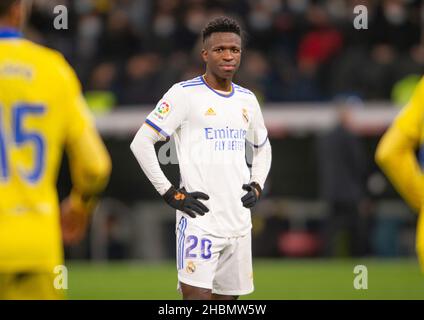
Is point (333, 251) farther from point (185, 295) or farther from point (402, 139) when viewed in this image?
point (402, 139)

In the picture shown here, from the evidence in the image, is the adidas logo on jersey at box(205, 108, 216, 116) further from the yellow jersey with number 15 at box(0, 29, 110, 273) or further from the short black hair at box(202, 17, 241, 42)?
the yellow jersey with number 15 at box(0, 29, 110, 273)

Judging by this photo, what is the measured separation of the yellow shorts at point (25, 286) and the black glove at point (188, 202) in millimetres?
2079

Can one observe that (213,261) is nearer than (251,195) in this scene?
Yes

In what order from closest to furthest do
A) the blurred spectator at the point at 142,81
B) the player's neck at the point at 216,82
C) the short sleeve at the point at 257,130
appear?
the player's neck at the point at 216,82, the short sleeve at the point at 257,130, the blurred spectator at the point at 142,81

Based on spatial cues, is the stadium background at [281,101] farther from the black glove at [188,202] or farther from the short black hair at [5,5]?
the short black hair at [5,5]

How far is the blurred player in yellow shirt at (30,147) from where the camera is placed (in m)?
4.75

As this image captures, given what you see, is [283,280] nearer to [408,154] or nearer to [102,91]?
[102,91]

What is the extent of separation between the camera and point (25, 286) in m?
4.77

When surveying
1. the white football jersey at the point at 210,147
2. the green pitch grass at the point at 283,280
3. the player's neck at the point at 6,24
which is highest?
the player's neck at the point at 6,24

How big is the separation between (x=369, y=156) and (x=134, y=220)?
136 inches

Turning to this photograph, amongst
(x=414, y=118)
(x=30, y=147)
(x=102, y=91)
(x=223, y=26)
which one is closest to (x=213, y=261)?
(x=223, y=26)

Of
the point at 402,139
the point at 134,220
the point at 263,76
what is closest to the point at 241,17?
the point at 263,76

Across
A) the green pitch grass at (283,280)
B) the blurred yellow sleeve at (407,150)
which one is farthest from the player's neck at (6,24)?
the green pitch grass at (283,280)

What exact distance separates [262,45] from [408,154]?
11329mm
